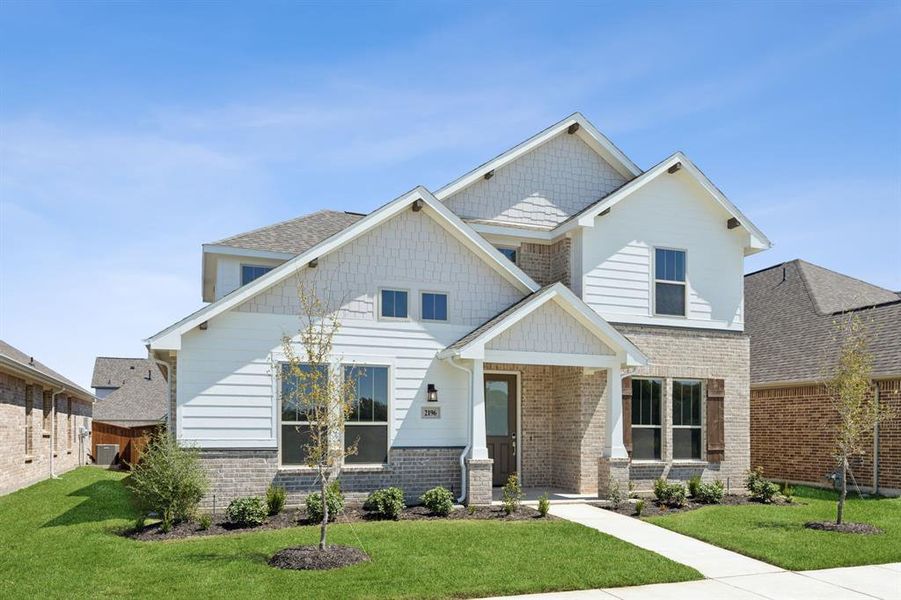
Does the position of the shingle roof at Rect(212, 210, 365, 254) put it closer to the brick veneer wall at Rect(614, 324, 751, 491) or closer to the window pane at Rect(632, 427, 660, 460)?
the brick veneer wall at Rect(614, 324, 751, 491)

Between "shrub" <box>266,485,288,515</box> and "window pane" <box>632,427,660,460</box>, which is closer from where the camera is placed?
"shrub" <box>266,485,288,515</box>

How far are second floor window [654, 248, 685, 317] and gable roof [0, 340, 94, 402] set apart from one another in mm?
14485

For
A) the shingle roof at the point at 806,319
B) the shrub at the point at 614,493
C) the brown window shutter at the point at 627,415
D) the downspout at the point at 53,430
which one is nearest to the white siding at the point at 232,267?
the brown window shutter at the point at 627,415

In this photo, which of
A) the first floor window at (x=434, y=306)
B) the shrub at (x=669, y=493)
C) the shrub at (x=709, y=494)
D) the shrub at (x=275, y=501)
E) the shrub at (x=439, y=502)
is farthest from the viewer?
the shrub at (x=709, y=494)

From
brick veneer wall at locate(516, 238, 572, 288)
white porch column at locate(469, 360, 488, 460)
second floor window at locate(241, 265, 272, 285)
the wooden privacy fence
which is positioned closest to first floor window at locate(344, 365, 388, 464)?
white porch column at locate(469, 360, 488, 460)

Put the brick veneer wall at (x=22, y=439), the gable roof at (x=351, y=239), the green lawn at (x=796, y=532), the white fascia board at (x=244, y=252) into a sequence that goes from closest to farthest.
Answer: the green lawn at (x=796, y=532) < the gable roof at (x=351, y=239) < the white fascia board at (x=244, y=252) < the brick veneer wall at (x=22, y=439)

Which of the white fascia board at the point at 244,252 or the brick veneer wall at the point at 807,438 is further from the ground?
the white fascia board at the point at 244,252

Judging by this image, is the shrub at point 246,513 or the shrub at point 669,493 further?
the shrub at point 669,493

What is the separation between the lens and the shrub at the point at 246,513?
1286cm

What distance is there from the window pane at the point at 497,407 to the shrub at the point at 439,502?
131 inches

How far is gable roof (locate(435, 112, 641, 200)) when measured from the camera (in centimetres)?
1794

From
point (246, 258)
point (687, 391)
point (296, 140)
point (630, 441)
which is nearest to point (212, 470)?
point (246, 258)

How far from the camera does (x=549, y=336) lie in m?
15.8

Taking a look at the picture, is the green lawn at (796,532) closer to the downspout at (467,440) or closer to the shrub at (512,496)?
the shrub at (512,496)
